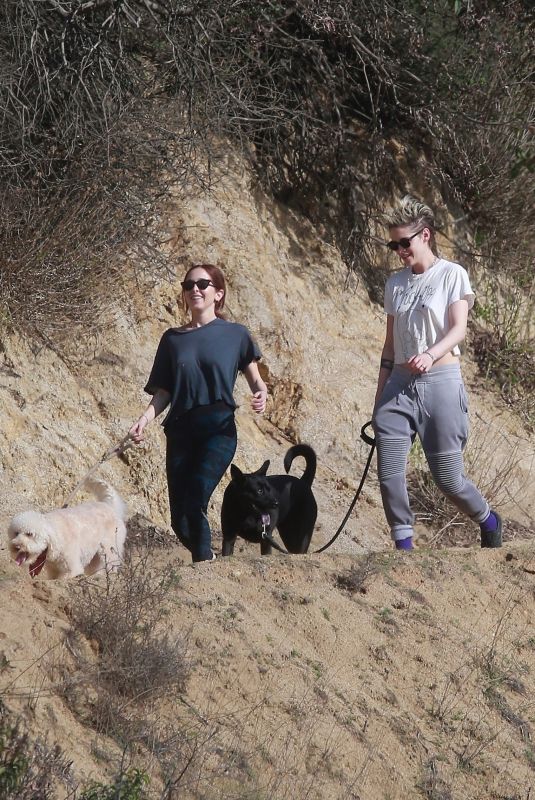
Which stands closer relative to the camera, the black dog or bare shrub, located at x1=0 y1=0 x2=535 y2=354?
the black dog

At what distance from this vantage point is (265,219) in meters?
11.3

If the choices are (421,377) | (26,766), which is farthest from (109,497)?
(26,766)

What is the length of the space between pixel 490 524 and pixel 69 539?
2743 millimetres

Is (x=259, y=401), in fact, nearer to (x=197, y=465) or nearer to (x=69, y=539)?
(x=197, y=465)

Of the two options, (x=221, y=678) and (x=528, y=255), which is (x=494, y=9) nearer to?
(x=528, y=255)

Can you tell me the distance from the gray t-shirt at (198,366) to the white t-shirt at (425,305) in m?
1.00

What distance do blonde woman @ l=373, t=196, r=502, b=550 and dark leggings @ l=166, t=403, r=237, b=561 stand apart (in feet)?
3.13

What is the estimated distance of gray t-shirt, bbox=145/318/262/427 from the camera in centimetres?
644

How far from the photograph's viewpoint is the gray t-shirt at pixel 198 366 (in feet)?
21.1

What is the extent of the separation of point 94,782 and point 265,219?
26.1ft

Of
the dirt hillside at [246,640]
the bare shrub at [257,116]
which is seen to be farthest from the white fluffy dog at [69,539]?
the bare shrub at [257,116]

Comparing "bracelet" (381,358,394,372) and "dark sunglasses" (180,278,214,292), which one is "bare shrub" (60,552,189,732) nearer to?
"dark sunglasses" (180,278,214,292)

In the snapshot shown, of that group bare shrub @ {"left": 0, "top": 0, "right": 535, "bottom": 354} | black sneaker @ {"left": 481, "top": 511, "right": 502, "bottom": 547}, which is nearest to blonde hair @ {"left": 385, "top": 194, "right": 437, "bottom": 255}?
black sneaker @ {"left": 481, "top": 511, "right": 502, "bottom": 547}

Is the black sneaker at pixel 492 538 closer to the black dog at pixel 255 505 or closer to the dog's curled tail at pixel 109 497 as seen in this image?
the black dog at pixel 255 505
